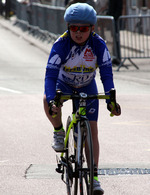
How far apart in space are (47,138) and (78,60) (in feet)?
11.2

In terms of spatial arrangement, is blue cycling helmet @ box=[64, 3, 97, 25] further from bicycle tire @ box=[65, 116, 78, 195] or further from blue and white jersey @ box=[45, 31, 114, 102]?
bicycle tire @ box=[65, 116, 78, 195]

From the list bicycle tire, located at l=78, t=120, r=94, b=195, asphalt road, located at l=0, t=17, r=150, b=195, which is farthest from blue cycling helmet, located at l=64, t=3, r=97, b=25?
asphalt road, located at l=0, t=17, r=150, b=195

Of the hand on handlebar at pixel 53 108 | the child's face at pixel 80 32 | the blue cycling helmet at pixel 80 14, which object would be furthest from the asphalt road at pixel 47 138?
the blue cycling helmet at pixel 80 14

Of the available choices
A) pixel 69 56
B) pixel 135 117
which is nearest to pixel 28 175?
pixel 69 56

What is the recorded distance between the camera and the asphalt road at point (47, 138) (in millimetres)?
6102

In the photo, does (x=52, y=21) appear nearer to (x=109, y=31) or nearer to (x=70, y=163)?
(x=109, y=31)

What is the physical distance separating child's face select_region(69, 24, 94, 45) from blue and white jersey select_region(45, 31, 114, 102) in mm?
88

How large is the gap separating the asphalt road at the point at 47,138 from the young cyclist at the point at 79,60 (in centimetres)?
98

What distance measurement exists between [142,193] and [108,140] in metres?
2.60

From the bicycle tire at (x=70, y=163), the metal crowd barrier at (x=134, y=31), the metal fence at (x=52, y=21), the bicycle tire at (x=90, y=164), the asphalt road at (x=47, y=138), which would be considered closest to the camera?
the bicycle tire at (x=90, y=164)

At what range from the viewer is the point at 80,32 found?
5066 millimetres

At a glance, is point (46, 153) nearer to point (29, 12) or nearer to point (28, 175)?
point (28, 175)

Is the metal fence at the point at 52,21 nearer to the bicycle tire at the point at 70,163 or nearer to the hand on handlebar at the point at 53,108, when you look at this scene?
the bicycle tire at the point at 70,163

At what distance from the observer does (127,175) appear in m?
6.38
